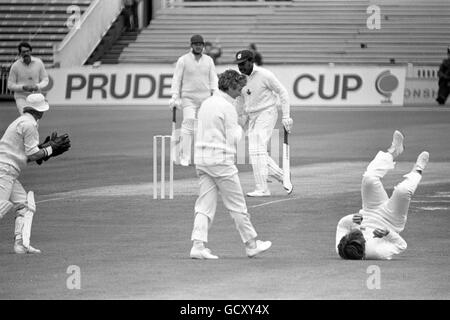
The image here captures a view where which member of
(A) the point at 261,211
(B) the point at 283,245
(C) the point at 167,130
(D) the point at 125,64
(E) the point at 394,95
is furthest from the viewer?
(D) the point at 125,64

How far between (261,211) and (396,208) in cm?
429

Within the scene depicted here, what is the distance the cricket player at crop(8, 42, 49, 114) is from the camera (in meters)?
24.4

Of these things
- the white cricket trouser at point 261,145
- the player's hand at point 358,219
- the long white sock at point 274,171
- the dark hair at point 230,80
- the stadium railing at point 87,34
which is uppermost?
the dark hair at point 230,80

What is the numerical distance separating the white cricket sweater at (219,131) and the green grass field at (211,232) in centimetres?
106

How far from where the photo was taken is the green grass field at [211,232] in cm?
1138

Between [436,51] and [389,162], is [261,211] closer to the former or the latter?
[389,162]

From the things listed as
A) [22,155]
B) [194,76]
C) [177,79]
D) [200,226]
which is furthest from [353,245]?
[194,76]

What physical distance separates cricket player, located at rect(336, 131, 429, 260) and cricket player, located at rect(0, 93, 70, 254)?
321 centimetres

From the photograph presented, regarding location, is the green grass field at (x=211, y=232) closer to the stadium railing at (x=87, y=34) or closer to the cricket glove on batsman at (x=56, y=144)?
the cricket glove on batsman at (x=56, y=144)

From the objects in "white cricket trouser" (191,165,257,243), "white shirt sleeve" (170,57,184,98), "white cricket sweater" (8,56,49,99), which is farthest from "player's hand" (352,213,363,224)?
"white cricket sweater" (8,56,49,99)

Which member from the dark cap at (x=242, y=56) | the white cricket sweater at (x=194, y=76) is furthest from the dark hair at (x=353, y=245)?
the white cricket sweater at (x=194, y=76)

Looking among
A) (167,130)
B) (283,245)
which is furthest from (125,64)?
(283,245)

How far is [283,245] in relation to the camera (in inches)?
562

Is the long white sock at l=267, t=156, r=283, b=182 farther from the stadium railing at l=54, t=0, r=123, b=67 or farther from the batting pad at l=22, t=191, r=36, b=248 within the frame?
the stadium railing at l=54, t=0, r=123, b=67
